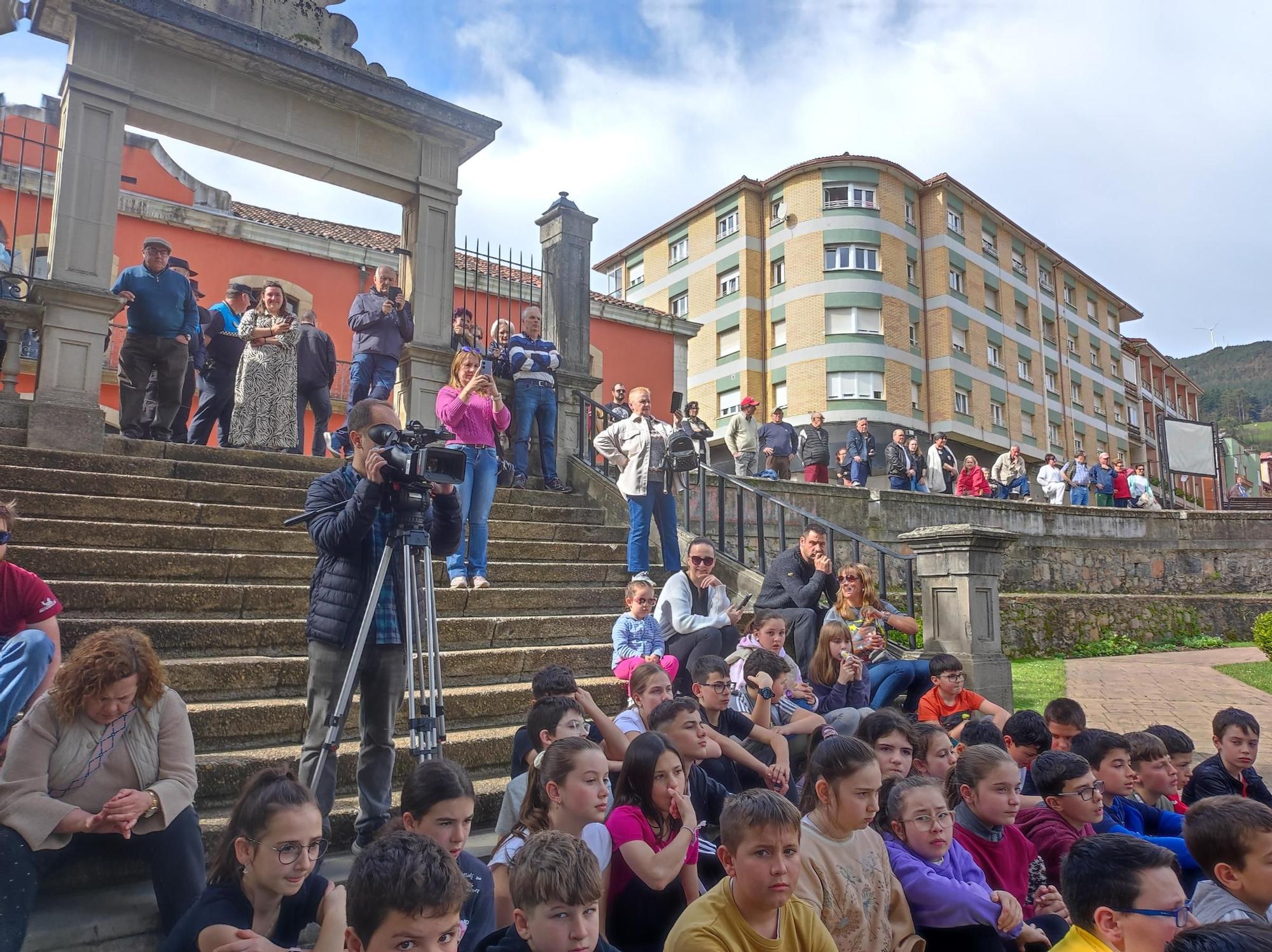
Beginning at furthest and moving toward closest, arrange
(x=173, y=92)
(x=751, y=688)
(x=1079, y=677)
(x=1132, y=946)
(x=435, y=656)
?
(x=1079, y=677)
(x=173, y=92)
(x=751, y=688)
(x=435, y=656)
(x=1132, y=946)

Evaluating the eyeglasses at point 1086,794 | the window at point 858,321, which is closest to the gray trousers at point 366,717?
the eyeglasses at point 1086,794

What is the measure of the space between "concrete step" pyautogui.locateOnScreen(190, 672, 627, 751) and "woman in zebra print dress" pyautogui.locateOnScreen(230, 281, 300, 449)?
420 cm

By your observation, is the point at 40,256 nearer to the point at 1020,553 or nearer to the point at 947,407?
the point at 1020,553

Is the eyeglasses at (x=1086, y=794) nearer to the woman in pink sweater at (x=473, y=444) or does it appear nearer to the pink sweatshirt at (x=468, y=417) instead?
the woman in pink sweater at (x=473, y=444)

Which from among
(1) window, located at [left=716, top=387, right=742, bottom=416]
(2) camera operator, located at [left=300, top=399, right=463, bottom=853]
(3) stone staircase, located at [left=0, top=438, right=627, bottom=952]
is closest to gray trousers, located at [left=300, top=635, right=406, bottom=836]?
(2) camera operator, located at [left=300, top=399, right=463, bottom=853]

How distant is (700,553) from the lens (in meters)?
5.90

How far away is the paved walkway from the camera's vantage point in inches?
306

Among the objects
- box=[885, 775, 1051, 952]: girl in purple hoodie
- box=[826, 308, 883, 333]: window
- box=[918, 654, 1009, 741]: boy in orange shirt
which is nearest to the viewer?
box=[885, 775, 1051, 952]: girl in purple hoodie

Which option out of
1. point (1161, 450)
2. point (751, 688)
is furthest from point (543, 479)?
point (1161, 450)

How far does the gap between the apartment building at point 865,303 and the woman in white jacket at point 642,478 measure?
2200 centimetres

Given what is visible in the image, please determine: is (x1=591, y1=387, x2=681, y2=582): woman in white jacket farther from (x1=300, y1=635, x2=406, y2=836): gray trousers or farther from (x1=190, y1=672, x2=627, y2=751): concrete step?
(x1=300, y1=635, x2=406, y2=836): gray trousers

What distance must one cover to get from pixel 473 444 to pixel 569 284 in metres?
3.70

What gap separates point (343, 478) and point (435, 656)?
0.91m

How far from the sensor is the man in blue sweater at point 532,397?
28.8 feet
